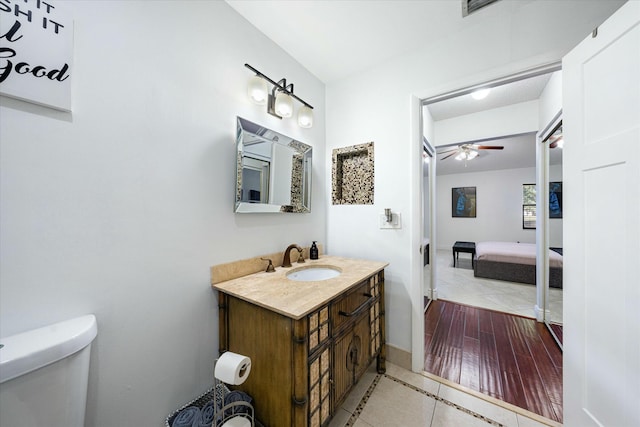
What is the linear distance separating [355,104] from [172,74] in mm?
1432

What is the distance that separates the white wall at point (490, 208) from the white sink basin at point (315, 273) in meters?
6.61

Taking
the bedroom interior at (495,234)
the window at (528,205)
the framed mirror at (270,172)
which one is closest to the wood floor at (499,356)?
the bedroom interior at (495,234)

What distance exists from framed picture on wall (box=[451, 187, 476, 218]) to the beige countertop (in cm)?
645

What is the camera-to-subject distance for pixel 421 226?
5.81 feet

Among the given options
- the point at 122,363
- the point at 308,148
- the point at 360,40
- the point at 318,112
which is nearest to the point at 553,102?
the point at 360,40

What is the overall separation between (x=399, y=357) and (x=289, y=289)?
126 centimetres

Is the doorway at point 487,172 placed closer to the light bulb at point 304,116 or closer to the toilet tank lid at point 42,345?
the light bulb at point 304,116

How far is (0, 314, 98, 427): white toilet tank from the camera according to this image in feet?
2.00

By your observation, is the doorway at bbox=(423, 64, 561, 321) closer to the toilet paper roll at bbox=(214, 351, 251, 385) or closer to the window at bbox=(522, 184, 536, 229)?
the window at bbox=(522, 184, 536, 229)

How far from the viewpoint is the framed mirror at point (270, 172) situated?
4.54 feet

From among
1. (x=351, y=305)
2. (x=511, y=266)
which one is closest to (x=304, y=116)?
(x=351, y=305)

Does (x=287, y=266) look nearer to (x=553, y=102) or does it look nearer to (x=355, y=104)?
(x=355, y=104)

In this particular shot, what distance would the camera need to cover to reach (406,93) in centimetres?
178

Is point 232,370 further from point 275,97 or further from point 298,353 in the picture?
point 275,97
